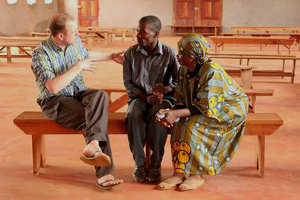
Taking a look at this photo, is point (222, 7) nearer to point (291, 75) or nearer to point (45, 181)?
point (291, 75)

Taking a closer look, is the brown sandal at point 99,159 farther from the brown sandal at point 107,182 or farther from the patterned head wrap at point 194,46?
the patterned head wrap at point 194,46

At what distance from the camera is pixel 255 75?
8.88 metres

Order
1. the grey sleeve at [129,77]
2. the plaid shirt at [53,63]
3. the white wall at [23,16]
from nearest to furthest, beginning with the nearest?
the plaid shirt at [53,63], the grey sleeve at [129,77], the white wall at [23,16]

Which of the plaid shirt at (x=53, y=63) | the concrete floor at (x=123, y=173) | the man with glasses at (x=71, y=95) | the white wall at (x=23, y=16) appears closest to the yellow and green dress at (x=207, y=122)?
the concrete floor at (x=123, y=173)

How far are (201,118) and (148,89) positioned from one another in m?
0.58

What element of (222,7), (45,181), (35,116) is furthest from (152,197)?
(222,7)

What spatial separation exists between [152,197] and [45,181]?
2.82 feet

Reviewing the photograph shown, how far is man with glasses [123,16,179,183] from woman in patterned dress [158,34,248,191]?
0.16 metres

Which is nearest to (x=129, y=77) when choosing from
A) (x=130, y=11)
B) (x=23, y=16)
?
(x=23, y=16)

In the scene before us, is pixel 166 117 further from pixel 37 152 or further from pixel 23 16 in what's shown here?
pixel 23 16

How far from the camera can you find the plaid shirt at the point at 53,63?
3.35 meters

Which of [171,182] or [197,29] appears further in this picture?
[197,29]

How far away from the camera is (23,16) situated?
19.2m

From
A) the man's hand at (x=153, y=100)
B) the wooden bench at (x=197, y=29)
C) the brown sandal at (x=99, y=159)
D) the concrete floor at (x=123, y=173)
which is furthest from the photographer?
the wooden bench at (x=197, y=29)
